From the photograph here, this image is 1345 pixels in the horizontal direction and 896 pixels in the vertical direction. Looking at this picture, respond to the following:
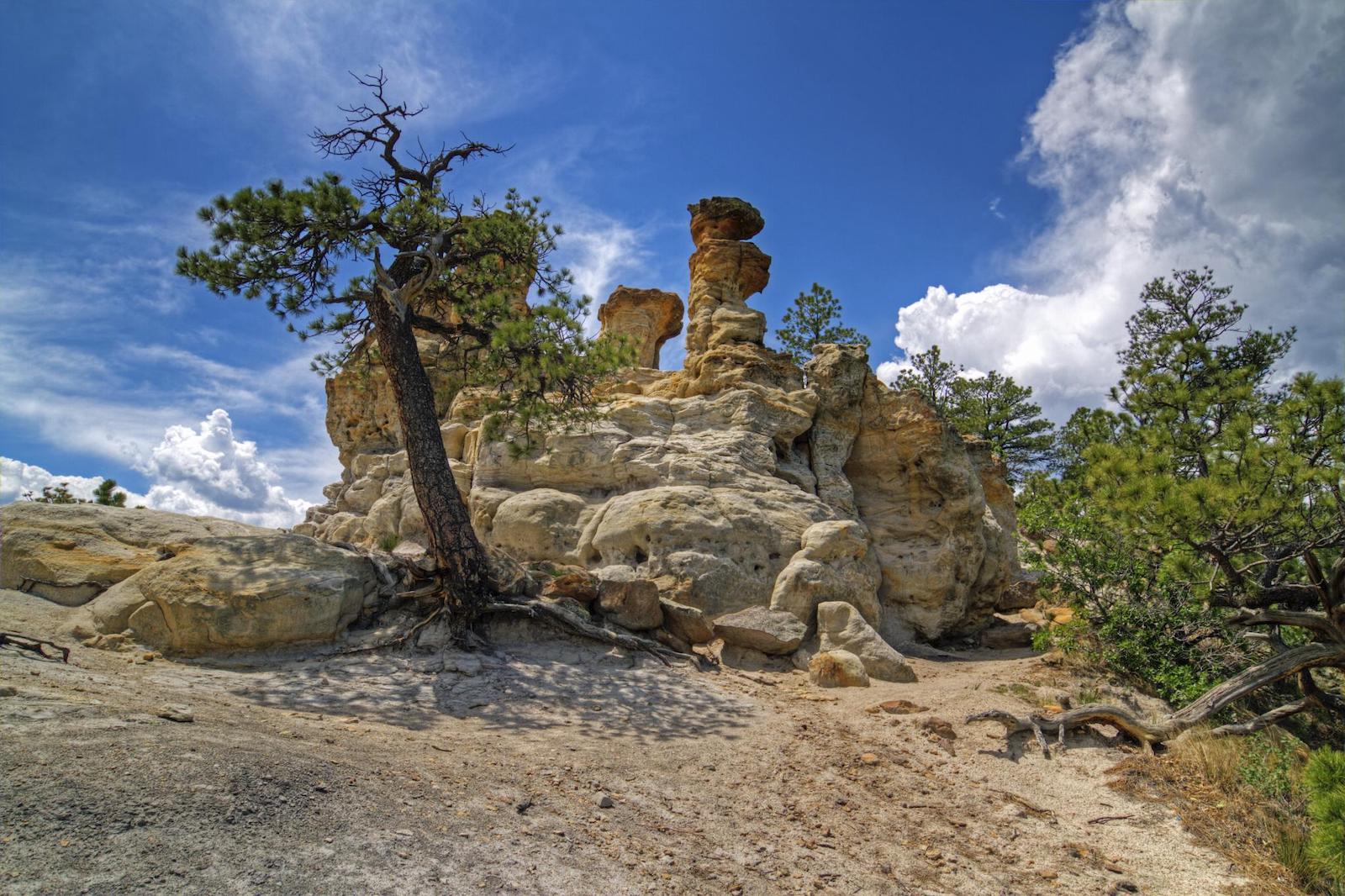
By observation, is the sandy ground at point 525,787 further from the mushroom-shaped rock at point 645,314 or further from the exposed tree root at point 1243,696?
the mushroom-shaped rock at point 645,314

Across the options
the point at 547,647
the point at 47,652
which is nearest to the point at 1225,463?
the point at 547,647

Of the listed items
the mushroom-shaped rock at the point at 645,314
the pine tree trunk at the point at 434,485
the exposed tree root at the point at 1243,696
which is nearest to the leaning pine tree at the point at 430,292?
the pine tree trunk at the point at 434,485

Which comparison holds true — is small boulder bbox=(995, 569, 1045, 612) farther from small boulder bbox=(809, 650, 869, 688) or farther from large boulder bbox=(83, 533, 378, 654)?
large boulder bbox=(83, 533, 378, 654)

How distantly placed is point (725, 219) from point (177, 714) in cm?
2152

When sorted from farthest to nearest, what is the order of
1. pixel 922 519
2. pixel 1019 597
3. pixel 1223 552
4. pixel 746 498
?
pixel 1019 597, pixel 922 519, pixel 746 498, pixel 1223 552

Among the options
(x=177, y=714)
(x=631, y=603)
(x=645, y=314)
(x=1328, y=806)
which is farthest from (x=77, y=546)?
(x=645, y=314)

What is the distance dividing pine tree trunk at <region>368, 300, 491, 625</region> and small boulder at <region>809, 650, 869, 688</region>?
4.94 meters

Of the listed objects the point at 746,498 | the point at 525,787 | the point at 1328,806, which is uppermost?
the point at 746,498

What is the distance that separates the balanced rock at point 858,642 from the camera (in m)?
10.7

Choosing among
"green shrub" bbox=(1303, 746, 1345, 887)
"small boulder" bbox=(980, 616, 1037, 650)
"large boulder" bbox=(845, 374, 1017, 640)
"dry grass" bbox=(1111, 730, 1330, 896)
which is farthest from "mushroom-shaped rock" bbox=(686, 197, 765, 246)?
"green shrub" bbox=(1303, 746, 1345, 887)

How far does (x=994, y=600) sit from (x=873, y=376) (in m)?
6.32

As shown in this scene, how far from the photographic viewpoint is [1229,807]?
6223 millimetres

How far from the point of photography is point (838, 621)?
11188 mm

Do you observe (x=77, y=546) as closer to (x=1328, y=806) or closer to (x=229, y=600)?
(x=229, y=600)
